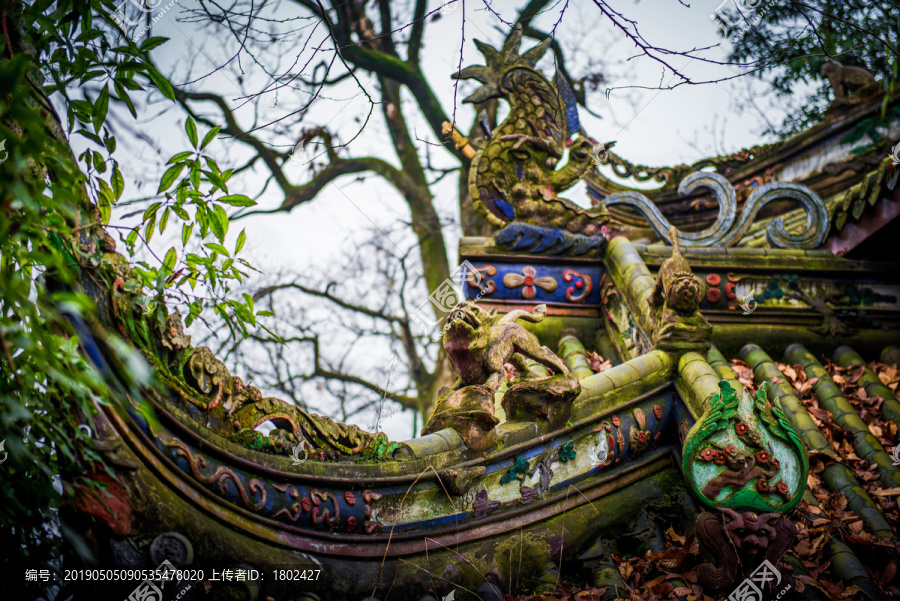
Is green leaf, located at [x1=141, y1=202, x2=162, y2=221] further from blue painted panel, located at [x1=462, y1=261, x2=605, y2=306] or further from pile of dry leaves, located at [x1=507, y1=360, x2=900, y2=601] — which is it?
blue painted panel, located at [x1=462, y1=261, x2=605, y2=306]

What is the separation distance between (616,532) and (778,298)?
3.46 meters

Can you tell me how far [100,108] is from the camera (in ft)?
10.6

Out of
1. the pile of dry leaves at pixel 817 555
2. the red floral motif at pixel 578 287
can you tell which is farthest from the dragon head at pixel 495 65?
the pile of dry leaves at pixel 817 555

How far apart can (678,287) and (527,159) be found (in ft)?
8.63

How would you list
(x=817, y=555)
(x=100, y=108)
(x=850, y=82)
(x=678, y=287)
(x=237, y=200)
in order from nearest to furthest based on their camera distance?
(x=100, y=108) < (x=237, y=200) < (x=817, y=555) < (x=678, y=287) < (x=850, y=82)

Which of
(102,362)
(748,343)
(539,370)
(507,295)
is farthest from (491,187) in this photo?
(102,362)

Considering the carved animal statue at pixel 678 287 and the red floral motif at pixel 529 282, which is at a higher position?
the red floral motif at pixel 529 282

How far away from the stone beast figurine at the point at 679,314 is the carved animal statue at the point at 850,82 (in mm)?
5120

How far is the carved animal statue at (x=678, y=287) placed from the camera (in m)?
5.34

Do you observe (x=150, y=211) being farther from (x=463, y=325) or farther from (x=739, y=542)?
(x=739, y=542)

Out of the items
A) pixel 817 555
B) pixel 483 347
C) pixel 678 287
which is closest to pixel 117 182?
pixel 483 347

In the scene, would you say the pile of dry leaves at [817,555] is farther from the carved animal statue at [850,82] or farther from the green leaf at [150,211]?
the carved animal statue at [850,82]

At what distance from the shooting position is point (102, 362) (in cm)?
306

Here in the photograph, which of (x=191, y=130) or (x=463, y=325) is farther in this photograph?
(x=463, y=325)
